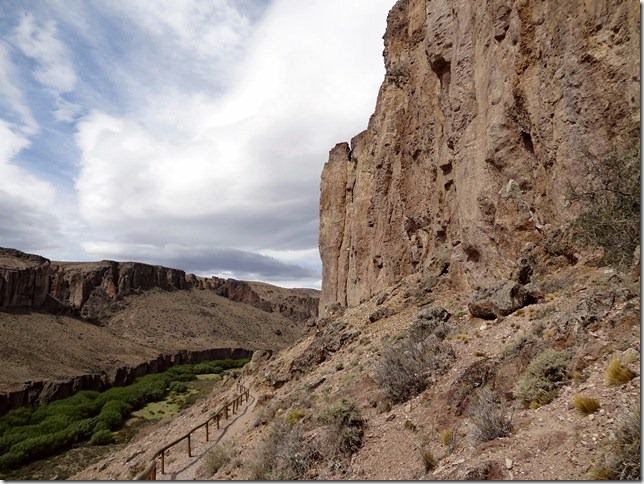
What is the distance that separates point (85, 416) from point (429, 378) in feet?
154

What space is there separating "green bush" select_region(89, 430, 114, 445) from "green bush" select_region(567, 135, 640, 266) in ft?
130

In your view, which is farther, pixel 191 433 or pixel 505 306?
pixel 191 433

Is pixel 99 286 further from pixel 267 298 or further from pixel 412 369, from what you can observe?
pixel 412 369

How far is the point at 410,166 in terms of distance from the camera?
28438 millimetres

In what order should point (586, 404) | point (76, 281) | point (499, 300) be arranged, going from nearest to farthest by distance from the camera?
point (586, 404)
point (499, 300)
point (76, 281)

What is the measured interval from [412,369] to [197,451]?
27.3 ft

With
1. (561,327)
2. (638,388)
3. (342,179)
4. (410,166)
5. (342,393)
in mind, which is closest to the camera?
(638,388)

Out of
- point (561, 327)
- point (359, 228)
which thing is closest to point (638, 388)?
point (561, 327)

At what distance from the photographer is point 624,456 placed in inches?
171

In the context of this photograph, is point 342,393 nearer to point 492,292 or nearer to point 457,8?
point 492,292

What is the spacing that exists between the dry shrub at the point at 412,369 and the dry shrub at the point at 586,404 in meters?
3.74

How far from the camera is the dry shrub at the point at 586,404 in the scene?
18.1 feet

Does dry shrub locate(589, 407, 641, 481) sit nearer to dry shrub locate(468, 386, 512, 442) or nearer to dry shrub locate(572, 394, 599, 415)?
dry shrub locate(572, 394, 599, 415)

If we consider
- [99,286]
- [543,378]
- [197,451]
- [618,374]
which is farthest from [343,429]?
[99,286]
